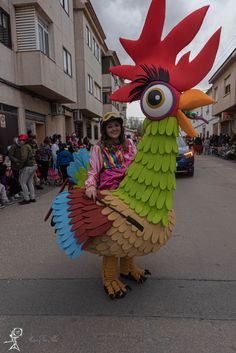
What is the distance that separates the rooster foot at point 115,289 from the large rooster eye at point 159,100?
1.69 m

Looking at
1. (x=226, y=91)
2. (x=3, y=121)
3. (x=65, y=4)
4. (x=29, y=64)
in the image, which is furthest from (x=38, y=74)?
(x=226, y=91)

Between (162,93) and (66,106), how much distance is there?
1666 centimetres

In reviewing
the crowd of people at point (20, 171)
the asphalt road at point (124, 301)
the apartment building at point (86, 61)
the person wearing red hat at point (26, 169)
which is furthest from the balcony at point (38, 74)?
the asphalt road at point (124, 301)

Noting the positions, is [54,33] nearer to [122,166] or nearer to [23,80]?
[23,80]

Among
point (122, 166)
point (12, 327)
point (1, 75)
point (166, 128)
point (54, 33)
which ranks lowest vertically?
point (12, 327)

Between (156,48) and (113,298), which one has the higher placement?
(156,48)

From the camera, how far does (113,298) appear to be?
292 cm

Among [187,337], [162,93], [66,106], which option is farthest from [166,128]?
[66,106]

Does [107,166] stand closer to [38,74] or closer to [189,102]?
[189,102]

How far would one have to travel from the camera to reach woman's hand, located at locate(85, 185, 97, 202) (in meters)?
2.59

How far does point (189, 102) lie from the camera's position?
2297 mm

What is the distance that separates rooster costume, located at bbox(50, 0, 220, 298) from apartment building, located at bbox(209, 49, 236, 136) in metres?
21.9

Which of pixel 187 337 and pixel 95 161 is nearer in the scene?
pixel 187 337

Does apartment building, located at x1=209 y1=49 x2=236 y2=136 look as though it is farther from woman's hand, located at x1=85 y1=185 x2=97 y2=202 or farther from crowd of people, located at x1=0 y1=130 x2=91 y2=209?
woman's hand, located at x1=85 y1=185 x2=97 y2=202
